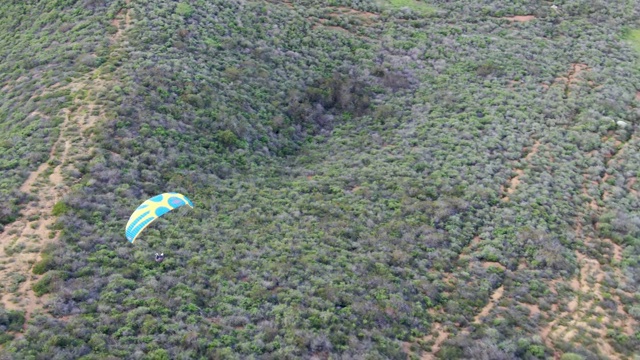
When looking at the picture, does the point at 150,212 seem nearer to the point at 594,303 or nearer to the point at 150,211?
the point at 150,211

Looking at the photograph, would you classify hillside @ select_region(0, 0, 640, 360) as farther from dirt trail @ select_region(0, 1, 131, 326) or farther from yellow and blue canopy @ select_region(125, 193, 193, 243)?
yellow and blue canopy @ select_region(125, 193, 193, 243)

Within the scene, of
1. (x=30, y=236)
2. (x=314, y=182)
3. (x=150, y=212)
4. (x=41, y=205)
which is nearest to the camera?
(x=150, y=212)

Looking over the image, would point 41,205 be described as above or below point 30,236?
above

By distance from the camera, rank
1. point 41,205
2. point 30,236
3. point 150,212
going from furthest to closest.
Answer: point 41,205 → point 30,236 → point 150,212

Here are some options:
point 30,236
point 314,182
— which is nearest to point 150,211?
point 30,236

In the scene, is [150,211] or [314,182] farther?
[314,182]


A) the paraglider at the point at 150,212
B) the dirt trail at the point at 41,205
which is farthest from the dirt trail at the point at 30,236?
the paraglider at the point at 150,212
